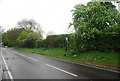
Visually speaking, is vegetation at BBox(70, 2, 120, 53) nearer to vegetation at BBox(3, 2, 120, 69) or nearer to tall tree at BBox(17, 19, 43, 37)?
vegetation at BBox(3, 2, 120, 69)

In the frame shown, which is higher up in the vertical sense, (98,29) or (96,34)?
(98,29)

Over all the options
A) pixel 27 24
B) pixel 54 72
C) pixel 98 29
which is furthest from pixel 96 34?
pixel 27 24

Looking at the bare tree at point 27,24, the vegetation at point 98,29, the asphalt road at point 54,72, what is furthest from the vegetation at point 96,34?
the bare tree at point 27,24

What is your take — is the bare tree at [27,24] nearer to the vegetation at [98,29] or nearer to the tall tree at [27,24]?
the tall tree at [27,24]

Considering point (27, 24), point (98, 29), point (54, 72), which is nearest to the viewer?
point (54, 72)

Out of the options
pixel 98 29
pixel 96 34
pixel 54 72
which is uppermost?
pixel 98 29

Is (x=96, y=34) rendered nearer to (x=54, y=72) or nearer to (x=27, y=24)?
(x=54, y=72)

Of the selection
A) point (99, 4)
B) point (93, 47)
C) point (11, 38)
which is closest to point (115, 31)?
point (93, 47)

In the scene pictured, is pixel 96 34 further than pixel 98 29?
No

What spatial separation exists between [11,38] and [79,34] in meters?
46.7

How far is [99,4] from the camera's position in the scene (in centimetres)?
1547

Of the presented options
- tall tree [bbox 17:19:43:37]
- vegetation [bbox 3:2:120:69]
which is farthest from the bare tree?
vegetation [bbox 3:2:120:69]

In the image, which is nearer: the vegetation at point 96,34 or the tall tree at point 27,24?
the vegetation at point 96,34

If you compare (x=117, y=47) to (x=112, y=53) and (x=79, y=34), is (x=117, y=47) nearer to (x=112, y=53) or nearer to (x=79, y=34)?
(x=112, y=53)
